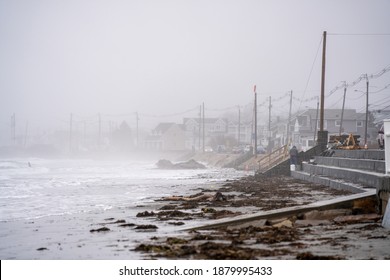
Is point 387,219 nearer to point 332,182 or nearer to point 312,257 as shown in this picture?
point 312,257

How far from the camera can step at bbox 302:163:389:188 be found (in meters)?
10.9

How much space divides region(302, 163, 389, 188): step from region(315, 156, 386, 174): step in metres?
0.36

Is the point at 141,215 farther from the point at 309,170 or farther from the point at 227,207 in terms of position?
the point at 309,170

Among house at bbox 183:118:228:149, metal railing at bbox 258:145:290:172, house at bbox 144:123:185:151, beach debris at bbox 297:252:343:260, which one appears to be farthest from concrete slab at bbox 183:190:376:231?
house at bbox 183:118:228:149

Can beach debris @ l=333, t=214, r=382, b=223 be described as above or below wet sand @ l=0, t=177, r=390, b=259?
above

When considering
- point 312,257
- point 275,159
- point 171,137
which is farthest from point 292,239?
point 171,137

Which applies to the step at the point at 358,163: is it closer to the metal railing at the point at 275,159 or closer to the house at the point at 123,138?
the metal railing at the point at 275,159

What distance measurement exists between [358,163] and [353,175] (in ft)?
7.40

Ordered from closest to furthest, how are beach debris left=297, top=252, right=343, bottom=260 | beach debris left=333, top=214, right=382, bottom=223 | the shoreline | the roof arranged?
beach debris left=297, top=252, right=343, bottom=260 → the shoreline → beach debris left=333, top=214, right=382, bottom=223 → the roof

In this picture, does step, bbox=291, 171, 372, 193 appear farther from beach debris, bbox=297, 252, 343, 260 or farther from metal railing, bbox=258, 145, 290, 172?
metal railing, bbox=258, 145, 290, 172

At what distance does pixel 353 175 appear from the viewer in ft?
53.7
